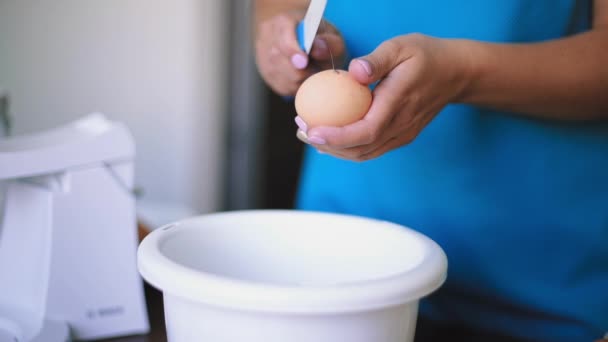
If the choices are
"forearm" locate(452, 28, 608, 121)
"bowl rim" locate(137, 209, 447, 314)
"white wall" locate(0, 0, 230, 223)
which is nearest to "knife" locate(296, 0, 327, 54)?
"forearm" locate(452, 28, 608, 121)

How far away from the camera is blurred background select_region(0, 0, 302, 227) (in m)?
2.07

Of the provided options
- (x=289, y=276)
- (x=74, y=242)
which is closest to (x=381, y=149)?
(x=289, y=276)

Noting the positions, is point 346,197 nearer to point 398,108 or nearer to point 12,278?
point 398,108

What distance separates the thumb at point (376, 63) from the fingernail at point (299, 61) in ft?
0.56

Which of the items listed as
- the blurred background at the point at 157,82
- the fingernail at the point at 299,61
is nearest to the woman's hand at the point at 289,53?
the fingernail at the point at 299,61

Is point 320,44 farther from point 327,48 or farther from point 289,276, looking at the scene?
point 289,276

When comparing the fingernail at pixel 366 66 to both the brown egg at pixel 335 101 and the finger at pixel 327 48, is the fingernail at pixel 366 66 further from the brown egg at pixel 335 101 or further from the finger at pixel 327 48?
the finger at pixel 327 48

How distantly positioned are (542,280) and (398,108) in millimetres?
361

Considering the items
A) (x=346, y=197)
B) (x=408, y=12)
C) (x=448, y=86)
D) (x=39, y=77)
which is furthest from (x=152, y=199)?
(x=448, y=86)

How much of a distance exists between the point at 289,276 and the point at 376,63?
0.27 metres

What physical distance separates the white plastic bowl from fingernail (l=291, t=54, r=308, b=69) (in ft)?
0.64

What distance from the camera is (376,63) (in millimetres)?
606

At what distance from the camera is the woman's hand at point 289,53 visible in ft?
2.62

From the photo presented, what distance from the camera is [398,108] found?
0.63 metres
